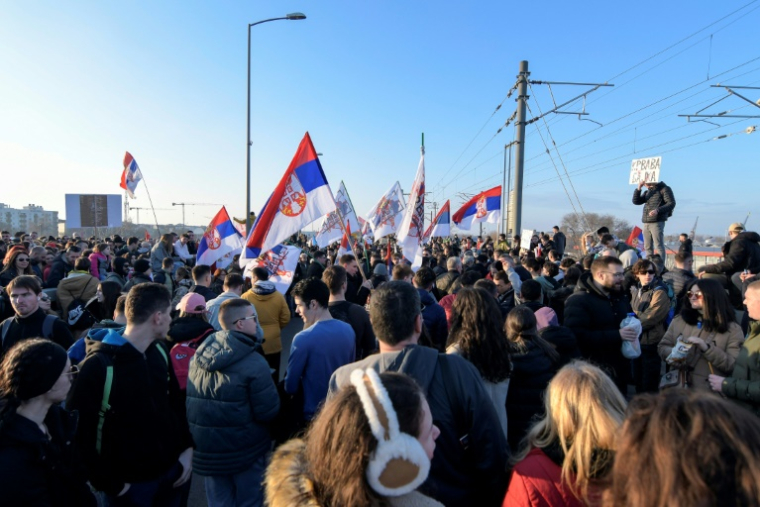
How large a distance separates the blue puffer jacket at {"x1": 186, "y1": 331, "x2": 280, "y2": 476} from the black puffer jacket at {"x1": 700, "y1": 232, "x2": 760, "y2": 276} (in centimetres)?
697

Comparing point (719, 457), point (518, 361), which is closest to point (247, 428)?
point (518, 361)

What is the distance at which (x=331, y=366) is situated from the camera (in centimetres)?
359

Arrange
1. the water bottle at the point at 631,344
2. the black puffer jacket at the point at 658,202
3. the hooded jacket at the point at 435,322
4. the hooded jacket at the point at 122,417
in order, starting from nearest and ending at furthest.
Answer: the hooded jacket at the point at 122,417, the water bottle at the point at 631,344, the hooded jacket at the point at 435,322, the black puffer jacket at the point at 658,202

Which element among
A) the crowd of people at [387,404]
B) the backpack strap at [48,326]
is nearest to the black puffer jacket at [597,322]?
the crowd of people at [387,404]

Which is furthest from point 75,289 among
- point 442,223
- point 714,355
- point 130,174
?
point 130,174

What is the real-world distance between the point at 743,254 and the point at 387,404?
7.47 metres

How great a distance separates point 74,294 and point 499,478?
628 centimetres

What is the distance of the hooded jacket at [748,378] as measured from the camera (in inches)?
122

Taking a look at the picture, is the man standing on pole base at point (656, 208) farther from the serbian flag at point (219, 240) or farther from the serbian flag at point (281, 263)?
the serbian flag at point (219, 240)

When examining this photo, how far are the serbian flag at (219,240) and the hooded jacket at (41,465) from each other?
7469 millimetres

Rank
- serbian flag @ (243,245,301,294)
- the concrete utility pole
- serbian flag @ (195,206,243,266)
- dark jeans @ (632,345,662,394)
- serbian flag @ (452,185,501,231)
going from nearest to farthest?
dark jeans @ (632,345,662,394), serbian flag @ (243,245,301,294), serbian flag @ (195,206,243,266), the concrete utility pole, serbian flag @ (452,185,501,231)

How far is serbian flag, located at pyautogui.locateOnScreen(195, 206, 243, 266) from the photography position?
958cm

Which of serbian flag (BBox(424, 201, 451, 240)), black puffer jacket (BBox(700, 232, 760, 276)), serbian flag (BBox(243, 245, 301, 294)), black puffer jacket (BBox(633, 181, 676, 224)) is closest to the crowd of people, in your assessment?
serbian flag (BBox(243, 245, 301, 294))

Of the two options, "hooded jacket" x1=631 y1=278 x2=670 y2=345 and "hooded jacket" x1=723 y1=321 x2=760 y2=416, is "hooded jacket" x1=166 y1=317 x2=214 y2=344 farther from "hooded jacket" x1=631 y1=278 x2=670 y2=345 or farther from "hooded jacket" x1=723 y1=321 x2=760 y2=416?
"hooded jacket" x1=631 y1=278 x2=670 y2=345
